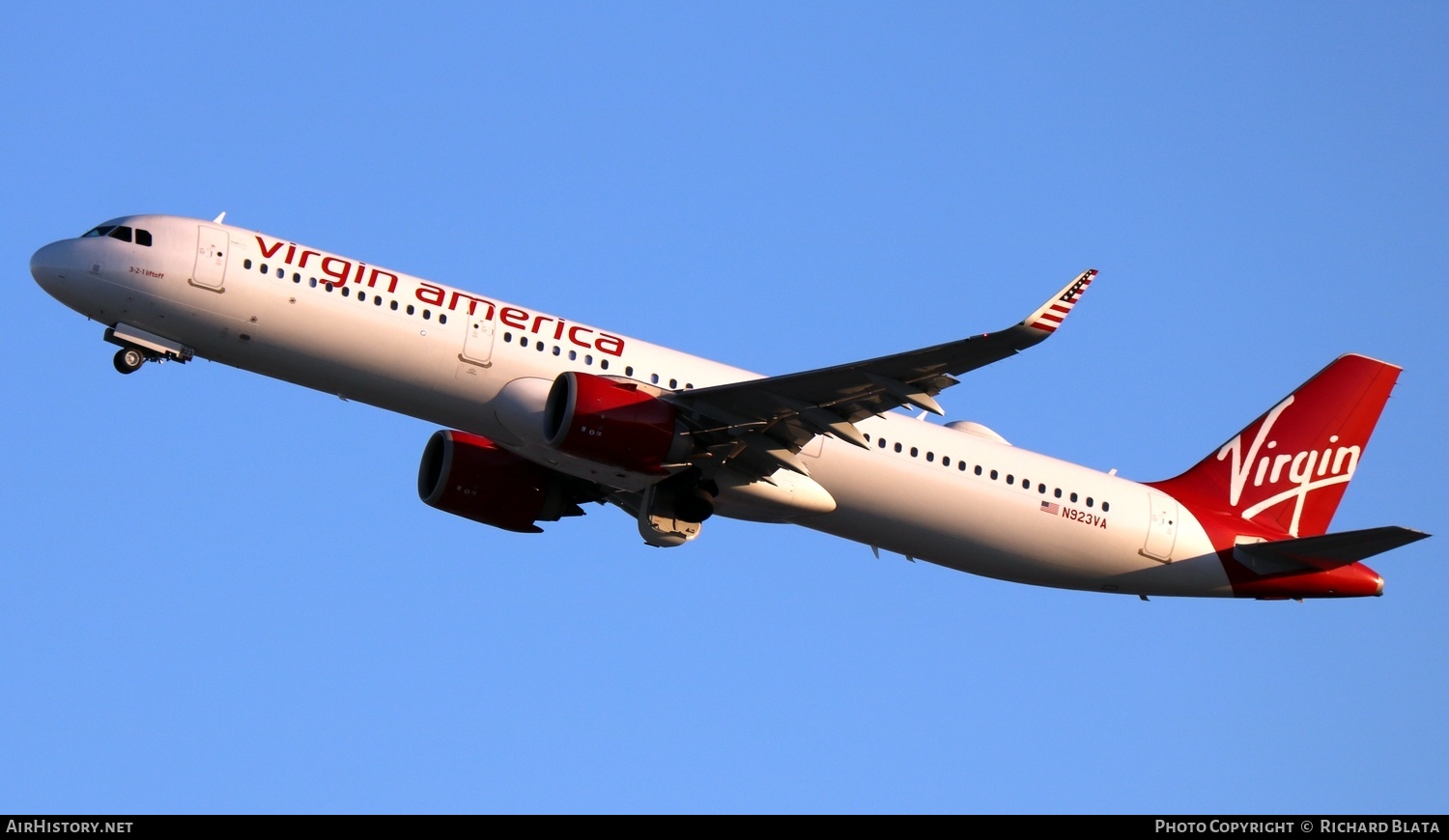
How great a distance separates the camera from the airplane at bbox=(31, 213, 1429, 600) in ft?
118

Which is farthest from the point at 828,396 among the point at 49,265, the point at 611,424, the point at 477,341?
the point at 49,265

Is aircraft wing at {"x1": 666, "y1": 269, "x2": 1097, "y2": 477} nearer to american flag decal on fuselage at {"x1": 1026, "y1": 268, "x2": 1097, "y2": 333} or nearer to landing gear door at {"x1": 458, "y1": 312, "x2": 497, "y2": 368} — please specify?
american flag decal on fuselage at {"x1": 1026, "y1": 268, "x2": 1097, "y2": 333}

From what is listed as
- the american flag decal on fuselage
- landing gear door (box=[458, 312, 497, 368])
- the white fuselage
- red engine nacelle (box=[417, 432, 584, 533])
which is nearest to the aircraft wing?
the american flag decal on fuselage

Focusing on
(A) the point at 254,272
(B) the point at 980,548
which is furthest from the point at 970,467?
(A) the point at 254,272

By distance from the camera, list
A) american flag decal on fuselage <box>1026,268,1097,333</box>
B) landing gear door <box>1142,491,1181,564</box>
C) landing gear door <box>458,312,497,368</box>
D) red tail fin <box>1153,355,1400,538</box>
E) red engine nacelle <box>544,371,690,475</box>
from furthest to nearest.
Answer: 1. red tail fin <box>1153,355,1400,538</box>
2. landing gear door <box>1142,491,1181,564</box>
3. landing gear door <box>458,312,497,368</box>
4. red engine nacelle <box>544,371,690,475</box>
5. american flag decal on fuselage <box>1026,268,1097,333</box>

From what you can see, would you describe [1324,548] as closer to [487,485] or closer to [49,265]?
[487,485]

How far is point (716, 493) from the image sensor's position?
126ft

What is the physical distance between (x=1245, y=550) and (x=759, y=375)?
12570 millimetres

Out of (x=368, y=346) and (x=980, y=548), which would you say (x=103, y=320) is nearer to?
(x=368, y=346)

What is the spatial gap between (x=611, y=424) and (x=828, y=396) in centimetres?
450

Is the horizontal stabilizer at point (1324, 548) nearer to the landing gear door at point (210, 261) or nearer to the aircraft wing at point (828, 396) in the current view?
the aircraft wing at point (828, 396)

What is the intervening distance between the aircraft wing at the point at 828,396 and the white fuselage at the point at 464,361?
146 cm

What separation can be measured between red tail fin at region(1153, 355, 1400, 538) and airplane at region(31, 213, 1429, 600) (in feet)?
0.45
